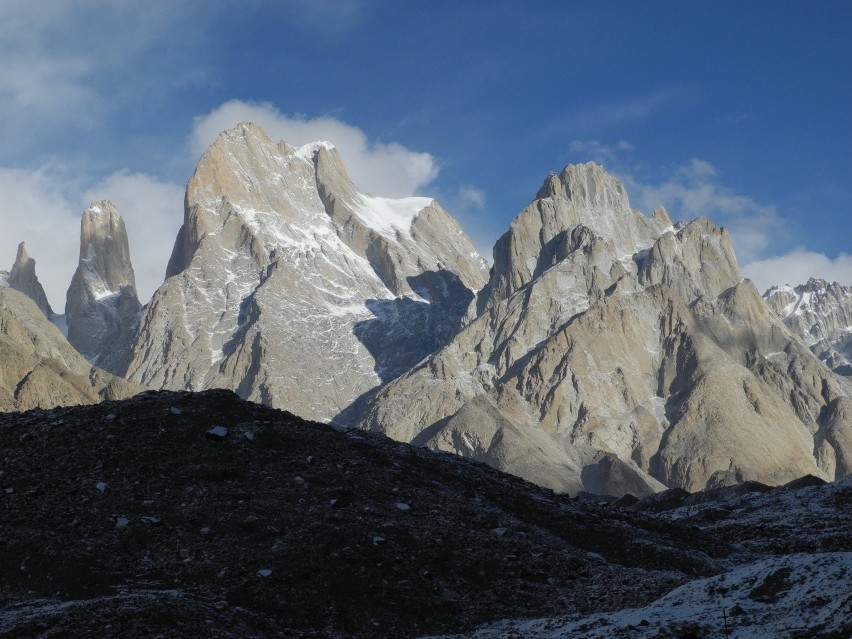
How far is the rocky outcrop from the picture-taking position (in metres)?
108

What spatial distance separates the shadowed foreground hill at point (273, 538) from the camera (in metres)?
20.4

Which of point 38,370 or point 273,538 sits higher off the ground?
point 38,370

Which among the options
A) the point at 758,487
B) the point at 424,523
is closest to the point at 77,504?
the point at 424,523

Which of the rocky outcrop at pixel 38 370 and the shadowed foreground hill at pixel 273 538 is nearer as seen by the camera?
the shadowed foreground hill at pixel 273 538

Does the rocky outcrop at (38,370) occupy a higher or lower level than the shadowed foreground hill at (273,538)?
higher

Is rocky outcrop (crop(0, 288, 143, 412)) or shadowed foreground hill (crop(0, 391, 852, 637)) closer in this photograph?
shadowed foreground hill (crop(0, 391, 852, 637))

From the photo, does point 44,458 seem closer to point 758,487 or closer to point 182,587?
point 182,587

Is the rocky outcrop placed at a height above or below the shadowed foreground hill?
above

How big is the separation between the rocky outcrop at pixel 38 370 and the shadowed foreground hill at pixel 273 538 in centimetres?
6624

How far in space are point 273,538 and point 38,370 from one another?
3747 inches

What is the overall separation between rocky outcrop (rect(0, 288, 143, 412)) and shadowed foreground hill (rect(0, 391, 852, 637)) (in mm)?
66242

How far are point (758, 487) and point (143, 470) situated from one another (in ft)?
170

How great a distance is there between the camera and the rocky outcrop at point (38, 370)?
108m

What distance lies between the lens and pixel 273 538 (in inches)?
924
